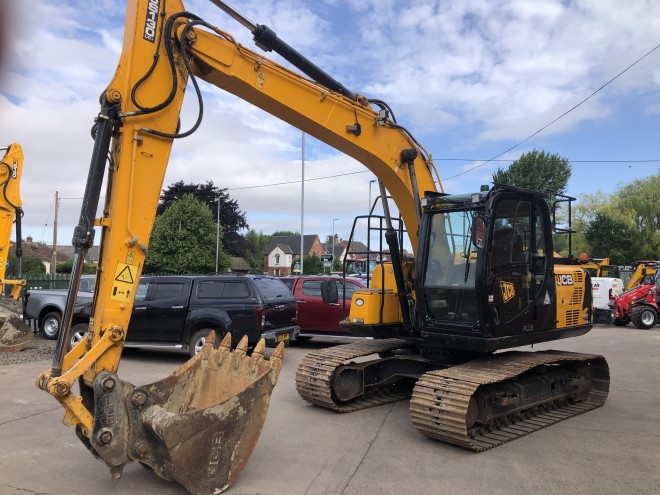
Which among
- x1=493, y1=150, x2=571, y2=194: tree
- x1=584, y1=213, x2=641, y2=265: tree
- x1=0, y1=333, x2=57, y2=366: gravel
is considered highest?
x1=493, y1=150, x2=571, y2=194: tree

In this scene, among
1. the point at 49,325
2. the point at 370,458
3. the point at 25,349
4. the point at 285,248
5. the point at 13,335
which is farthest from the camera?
the point at 285,248

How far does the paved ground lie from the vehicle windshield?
151 centimetres

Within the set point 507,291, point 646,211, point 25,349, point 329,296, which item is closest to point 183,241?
point 25,349

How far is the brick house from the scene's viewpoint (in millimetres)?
98812

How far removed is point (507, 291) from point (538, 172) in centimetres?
4649

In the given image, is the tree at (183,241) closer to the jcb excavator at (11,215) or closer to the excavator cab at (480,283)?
the jcb excavator at (11,215)

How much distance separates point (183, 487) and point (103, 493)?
659 mm

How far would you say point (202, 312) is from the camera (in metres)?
10.8

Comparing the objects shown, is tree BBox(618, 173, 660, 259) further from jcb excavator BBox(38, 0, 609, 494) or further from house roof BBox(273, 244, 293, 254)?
house roof BBox(273, 244, 293, 254)

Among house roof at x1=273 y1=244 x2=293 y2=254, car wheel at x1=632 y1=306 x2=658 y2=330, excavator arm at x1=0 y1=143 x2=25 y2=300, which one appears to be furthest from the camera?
house roof at x1=273 y1=244 x2=293 y2=254

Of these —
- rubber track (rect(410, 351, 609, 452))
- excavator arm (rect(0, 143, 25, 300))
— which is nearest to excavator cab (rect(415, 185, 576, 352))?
rubber track (rect(410, 351, 609, 452))

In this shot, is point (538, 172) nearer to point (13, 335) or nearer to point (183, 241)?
point (183, 241)

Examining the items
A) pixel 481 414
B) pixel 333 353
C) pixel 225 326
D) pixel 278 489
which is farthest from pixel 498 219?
pixel 225 326

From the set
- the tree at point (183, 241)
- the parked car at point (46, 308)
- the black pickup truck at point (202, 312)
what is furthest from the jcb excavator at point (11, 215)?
the tree at point (183, 241)
